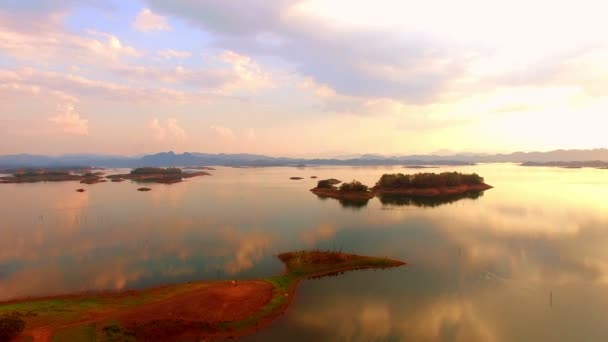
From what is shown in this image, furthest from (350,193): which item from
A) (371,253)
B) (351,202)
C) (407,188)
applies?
(371,253)

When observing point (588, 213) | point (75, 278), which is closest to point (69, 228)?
point (75, 278)

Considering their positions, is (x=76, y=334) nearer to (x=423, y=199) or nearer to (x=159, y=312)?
(x=159, y=312)

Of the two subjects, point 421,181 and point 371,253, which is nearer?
point 371,253

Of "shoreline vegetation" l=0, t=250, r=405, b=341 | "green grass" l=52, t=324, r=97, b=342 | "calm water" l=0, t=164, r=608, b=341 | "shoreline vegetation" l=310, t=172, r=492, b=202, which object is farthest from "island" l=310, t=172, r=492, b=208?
"green grass" l=52, t=324, r=97, b=342

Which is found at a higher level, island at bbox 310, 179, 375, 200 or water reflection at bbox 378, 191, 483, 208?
island at bbox 310, 179, 375, 200

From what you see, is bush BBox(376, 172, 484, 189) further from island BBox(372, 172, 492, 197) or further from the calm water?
the calm water

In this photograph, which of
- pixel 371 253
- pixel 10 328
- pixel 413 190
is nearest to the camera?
pixel 10 328
